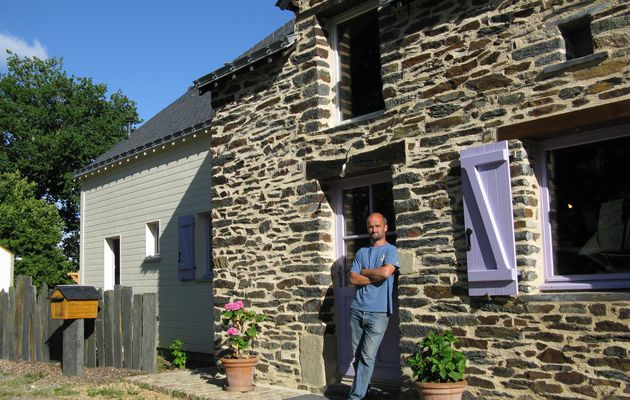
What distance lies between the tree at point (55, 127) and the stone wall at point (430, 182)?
24229mm

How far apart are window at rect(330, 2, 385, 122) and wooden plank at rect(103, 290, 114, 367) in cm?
513

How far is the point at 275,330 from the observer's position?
8242mm

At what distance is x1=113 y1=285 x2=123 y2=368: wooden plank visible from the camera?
10406mm

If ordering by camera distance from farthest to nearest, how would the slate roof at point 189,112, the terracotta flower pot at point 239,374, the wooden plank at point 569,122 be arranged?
the slate roof at point 189,112, the terracotta flower pot at point 239,374, the wooden plank at point 569,122

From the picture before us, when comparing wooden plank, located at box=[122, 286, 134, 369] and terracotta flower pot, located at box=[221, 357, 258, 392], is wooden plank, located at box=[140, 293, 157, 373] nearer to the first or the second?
wooden plank, located at box=[122, 286, 134, 369]

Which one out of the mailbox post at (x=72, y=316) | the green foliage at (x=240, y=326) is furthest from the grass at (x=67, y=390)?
the green foliage at (x=240, y=326)

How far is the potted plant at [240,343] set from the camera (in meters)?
7.92

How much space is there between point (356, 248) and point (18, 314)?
25.1 feet

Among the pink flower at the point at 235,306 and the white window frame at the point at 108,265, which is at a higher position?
the white window frame at the point at 108,265

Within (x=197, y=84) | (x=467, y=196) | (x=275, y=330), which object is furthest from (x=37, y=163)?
(x=467, y=196)

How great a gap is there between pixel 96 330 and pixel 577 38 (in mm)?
8472

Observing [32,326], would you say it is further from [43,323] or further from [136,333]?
[136,333]

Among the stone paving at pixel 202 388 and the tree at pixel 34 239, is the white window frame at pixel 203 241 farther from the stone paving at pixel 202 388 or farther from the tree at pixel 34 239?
the tree at pixel 34 239

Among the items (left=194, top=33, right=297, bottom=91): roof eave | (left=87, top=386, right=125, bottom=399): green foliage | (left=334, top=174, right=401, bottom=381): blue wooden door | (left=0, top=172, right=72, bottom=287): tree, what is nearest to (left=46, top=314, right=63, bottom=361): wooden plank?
(left=87, top=386, right=125, bottom=399): green foliage
